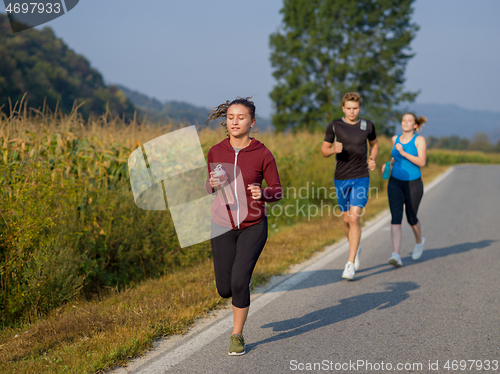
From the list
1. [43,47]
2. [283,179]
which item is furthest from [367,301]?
[43,47]

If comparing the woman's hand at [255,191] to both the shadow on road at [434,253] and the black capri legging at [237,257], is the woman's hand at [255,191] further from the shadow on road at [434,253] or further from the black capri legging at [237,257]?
the shadow on road at [434,253]

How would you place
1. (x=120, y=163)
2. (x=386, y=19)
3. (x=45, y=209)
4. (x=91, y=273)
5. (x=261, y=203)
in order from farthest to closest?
(x=386, y=19), (x=120, y=163), (x=91, y=273), (x=45, y=209), (x=261, y=203)

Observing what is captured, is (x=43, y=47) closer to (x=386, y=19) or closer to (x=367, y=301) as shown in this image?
(x=386, y=19)

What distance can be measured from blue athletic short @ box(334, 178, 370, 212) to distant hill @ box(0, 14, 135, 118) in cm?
2357

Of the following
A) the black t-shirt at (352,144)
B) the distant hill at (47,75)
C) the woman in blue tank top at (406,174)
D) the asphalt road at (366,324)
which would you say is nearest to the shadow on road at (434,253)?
the asphalt road at (366,324)

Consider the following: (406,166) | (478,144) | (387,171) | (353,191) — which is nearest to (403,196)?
(406,166)

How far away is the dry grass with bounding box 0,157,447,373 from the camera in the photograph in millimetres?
3215

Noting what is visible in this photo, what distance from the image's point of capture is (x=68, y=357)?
3.22m

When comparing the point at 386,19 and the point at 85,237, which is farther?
the point at 386,19

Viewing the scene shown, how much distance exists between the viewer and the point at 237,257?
Result: 11.5 feet

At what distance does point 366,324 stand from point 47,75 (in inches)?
1411

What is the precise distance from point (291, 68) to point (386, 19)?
854 cm

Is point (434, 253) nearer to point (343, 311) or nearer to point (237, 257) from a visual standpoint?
point (343, 311)

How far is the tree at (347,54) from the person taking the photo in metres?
35.5
